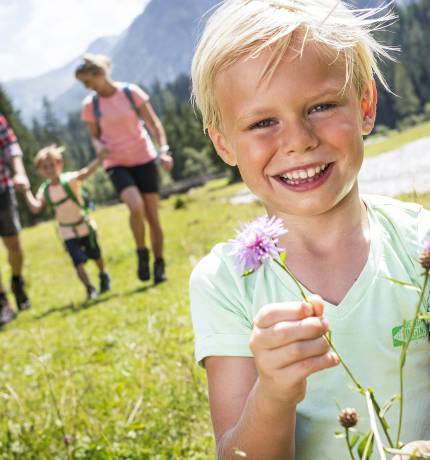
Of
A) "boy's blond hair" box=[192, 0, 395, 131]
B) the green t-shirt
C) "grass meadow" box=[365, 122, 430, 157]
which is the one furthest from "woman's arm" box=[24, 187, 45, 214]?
"grass meadow" box=[365, 122, 430, 157]

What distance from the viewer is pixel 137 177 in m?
7.46

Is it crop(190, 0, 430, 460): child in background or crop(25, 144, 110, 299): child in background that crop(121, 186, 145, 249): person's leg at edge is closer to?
crop(25, 144, 110, 299): child in background

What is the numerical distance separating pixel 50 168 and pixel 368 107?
7109mm

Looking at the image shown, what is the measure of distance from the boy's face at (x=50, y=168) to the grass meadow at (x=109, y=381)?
1.90m

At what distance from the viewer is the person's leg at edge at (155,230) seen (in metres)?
7.51

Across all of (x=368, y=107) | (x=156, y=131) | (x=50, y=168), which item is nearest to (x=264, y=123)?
(x=368, y=107)

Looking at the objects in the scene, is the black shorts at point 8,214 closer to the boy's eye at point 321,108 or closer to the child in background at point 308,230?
the child in background at point 308,230

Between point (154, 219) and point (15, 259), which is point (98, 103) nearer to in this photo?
point (154, 219)

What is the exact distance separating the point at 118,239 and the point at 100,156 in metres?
10.8

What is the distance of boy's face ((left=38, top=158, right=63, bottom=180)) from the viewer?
8.47 metres

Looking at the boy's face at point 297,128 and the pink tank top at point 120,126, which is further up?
the pink tank top at point 120,126

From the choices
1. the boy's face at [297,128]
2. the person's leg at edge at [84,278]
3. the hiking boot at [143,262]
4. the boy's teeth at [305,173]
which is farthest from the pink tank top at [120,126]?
the boy's teeth at [305,173]

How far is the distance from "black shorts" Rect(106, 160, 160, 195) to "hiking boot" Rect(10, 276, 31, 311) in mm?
2242

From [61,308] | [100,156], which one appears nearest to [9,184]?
[100,156]
